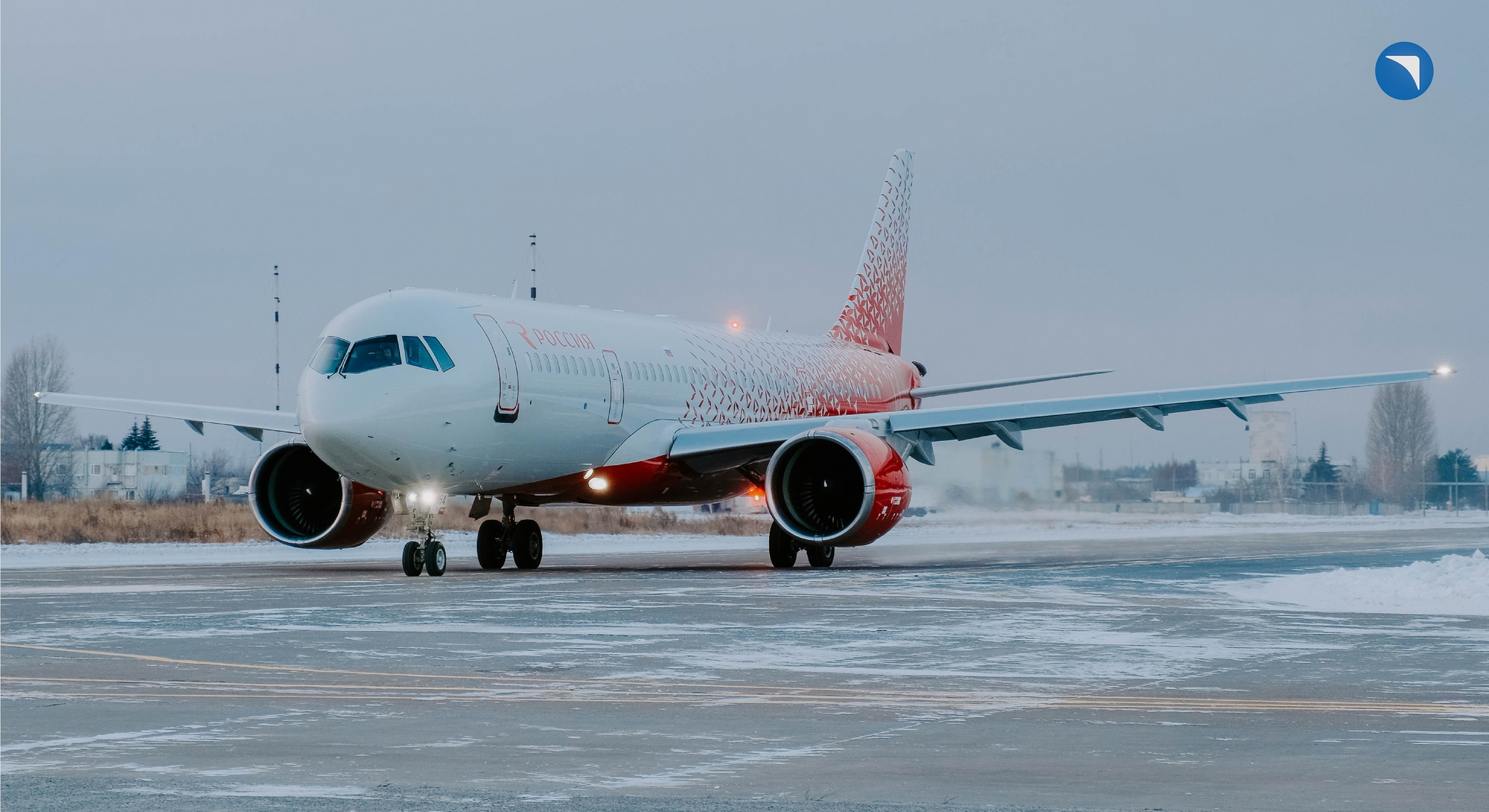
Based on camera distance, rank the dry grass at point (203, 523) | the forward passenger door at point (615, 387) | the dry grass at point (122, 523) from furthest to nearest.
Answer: the dry grass at point (203, 523) → the dry grass at point (122, 523) → the forward passenger door at point (615, 387)

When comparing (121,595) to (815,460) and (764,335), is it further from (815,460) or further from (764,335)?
(764,335)

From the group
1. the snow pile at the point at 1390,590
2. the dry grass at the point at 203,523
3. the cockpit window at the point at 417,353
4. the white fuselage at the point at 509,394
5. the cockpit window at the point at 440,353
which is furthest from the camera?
the dry grass at the point at 203,523

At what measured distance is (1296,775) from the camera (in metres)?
7.01

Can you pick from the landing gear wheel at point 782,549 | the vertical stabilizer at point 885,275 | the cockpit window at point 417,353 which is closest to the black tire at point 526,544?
the landing gear wheel at point 782,549

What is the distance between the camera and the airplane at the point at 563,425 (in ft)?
70.6

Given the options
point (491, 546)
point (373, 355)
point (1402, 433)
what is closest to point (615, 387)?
point (491, 546)

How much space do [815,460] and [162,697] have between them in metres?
16.4

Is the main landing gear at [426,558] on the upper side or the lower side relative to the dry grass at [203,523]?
lower

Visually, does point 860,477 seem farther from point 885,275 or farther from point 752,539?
point 752,539

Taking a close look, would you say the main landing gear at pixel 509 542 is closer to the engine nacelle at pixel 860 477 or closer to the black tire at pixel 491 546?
the black tire at pixel 491 546

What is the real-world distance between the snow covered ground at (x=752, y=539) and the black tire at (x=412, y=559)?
6.72 meters

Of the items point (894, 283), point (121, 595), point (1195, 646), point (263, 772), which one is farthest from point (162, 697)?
point (894, 283)

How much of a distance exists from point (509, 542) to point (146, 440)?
9452 centimetres

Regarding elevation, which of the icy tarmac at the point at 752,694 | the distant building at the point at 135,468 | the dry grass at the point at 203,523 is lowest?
the icy tarmac at the point at 752,694
